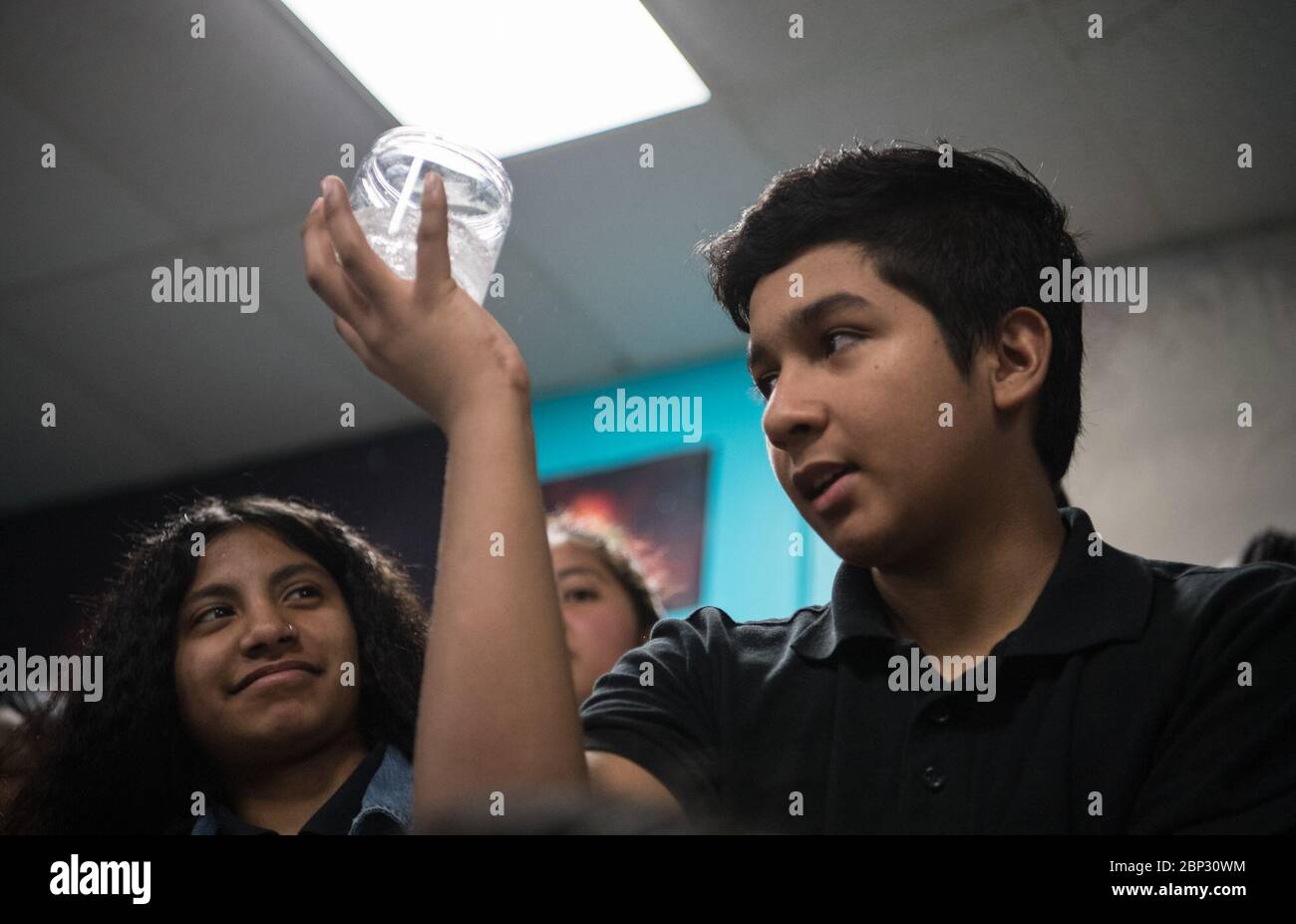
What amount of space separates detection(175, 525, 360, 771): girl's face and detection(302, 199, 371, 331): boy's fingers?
419 mm

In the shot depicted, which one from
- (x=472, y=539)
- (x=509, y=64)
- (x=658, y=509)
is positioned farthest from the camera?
(x=658, y=509)

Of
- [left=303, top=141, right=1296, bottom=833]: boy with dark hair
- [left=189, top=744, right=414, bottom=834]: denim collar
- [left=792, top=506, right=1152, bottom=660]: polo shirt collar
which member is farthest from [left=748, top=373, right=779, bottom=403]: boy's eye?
[left=189, top=744, right=414, bottom=834]: denim collar

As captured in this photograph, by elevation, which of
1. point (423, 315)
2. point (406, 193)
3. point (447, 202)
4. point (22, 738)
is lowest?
point (22, 738)

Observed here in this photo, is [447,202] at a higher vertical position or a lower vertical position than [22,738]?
higher

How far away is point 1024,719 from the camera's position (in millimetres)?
703

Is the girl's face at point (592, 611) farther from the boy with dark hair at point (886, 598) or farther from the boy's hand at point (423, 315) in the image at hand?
the boy's hand at point (423, 315)

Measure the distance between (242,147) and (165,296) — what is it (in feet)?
1.02

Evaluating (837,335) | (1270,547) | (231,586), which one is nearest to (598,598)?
(231,586)

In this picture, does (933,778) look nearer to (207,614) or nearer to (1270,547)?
(207,614)

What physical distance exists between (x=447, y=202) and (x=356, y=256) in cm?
11

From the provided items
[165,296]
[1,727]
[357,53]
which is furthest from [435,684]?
[165,296]

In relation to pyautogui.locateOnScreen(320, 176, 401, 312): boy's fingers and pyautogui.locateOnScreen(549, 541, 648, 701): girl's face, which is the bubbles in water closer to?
pyautogui.locateOnScreen(320, 176, 401, 312): boy's fingers

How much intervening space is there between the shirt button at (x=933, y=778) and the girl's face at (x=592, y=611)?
0.88m

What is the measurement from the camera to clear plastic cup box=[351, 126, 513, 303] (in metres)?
0.92
